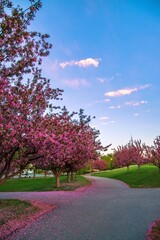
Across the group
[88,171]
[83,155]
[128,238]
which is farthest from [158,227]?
[88,171]

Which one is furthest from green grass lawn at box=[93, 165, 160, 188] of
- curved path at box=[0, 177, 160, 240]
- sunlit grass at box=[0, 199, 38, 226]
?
sunlit grass at box=[0, 199, 38, 226]

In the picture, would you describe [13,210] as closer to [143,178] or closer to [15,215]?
[15,215]

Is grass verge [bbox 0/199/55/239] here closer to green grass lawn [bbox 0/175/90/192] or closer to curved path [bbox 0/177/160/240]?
curved path [bbox 0/177/160/240]

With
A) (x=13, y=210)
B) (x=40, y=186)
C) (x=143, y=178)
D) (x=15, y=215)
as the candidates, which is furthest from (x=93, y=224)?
(x=143, y=178)

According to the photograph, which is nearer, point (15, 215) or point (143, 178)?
point (15, 215)

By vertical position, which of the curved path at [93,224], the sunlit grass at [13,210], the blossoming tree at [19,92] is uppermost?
the blossoming tree at [19,92]

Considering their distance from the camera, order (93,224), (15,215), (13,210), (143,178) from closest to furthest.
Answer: (93,224)
(15,215)
(13,210)
(143,178)

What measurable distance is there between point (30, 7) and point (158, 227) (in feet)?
26.4

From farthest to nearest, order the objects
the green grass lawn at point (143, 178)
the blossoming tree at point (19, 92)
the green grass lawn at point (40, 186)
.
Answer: the green grass lawn at point (143, 178) < the green grass lawn at point (40, 186) < the blossoming tree at point (19, 92)

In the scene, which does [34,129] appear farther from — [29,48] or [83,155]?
[83,155]

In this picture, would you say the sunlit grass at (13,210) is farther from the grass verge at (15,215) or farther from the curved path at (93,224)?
the curved path at (93,224)

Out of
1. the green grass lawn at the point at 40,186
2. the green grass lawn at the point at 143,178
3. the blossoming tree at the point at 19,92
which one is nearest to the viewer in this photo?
the blossoming tree at the point at 19,92

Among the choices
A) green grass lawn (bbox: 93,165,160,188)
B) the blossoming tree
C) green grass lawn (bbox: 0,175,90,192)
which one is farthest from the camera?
green grass lawn (bbox: 93,165,160,188)

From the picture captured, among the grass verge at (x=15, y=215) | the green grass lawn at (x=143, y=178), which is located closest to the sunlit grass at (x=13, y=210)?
the grass verge at (x=15, y=215)
